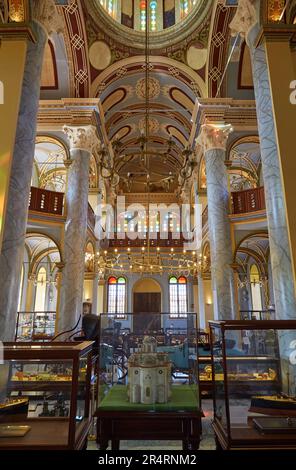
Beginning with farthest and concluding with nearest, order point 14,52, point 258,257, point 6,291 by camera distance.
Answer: point 258,257 < point 14,52 < point 6,291

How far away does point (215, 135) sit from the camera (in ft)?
38.6

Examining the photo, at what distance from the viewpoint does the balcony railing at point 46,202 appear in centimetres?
1145

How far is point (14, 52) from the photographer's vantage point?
5.66 m

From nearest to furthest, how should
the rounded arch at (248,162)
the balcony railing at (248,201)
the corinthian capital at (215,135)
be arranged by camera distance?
1. the balcony railing at (248,201)
2. the corinthian capital at (215,135)
3. the rounded arch at (248,162)

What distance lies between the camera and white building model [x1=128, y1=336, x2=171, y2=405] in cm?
298

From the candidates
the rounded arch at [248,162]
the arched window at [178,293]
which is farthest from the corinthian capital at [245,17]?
the arched window at [178,293]

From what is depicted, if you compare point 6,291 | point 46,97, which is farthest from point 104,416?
point 46,97

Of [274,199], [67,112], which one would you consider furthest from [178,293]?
[274,199]

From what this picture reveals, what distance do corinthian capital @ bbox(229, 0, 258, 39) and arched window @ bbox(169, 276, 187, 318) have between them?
16.8 metres

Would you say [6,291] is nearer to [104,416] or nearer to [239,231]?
[104,416]

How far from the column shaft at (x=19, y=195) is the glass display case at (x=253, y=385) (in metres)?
3.42

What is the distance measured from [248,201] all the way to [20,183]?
851cm

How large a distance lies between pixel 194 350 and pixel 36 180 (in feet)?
59.0

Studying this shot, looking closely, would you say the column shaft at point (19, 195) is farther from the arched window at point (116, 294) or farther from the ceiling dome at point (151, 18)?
the arched window at point (116, 294)
